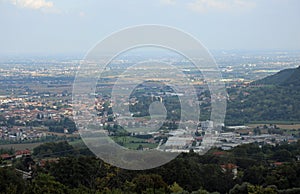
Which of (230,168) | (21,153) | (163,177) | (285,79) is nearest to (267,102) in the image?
(285,79)

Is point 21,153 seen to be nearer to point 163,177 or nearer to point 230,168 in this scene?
point 163,177

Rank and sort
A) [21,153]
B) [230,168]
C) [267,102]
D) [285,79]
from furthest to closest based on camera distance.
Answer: [285,79], [267,102], [21,153], [230,168]

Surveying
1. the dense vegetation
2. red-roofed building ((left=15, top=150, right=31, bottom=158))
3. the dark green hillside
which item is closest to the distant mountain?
the dark green hillside

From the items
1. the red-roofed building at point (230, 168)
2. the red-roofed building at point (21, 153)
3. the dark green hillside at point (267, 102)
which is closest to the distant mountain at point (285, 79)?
the dark green hillside at point (267, 102)

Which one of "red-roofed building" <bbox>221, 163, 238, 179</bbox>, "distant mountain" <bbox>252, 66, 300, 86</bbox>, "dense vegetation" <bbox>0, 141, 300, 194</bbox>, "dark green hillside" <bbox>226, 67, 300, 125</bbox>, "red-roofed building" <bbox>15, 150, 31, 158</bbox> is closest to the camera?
"dense vegetation" <bbox>0, 141, 300, 194</bbox>

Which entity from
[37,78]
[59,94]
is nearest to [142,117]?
[59,94]

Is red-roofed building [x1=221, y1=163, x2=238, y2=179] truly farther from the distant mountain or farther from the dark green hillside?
the distant mountain

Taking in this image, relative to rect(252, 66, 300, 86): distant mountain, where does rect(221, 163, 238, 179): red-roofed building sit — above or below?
below
